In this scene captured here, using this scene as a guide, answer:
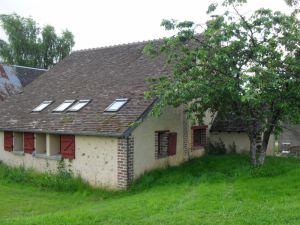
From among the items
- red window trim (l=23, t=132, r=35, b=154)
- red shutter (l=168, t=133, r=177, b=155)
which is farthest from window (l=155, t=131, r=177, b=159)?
red window trim (l=23, t=132, r=35, b=154)

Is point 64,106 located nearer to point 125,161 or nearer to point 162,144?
point 162,144

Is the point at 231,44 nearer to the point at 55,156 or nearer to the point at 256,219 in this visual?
the point at 256,219

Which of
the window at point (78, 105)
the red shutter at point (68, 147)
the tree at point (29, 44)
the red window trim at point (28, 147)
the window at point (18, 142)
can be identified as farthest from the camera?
the tree at point (29, 44)

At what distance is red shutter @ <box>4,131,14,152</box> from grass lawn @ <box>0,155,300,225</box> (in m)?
2.70

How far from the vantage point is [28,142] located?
15539 millimetres

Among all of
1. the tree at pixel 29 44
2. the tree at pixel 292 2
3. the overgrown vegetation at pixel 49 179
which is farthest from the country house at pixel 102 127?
the tree at pixel 29 44

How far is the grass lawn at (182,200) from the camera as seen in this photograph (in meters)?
7.45

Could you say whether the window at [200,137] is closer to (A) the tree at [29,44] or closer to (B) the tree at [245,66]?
(B) the tree at [245,66]

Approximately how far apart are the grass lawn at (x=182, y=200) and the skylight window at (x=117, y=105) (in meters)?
2.70

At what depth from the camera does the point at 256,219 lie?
7.07 metres

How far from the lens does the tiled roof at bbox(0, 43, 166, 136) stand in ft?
43.4

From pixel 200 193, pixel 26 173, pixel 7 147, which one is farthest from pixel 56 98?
pixel 200 193

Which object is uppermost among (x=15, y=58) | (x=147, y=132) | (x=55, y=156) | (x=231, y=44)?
(x=15, y=58)

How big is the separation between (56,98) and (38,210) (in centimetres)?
819
